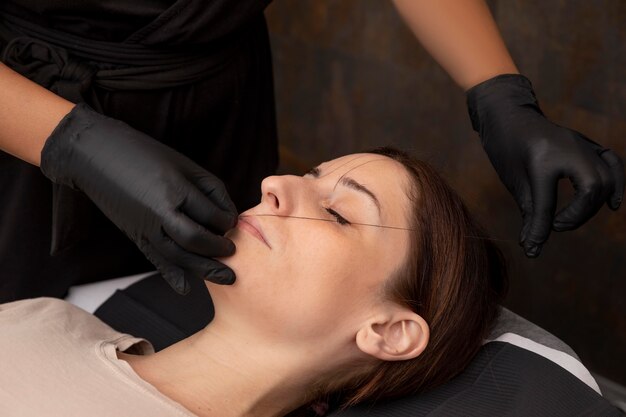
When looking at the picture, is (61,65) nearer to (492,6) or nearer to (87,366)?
(87,366)

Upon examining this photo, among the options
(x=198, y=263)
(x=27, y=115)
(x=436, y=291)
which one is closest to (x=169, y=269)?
(x=198, y=263)

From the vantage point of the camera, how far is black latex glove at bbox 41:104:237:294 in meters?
1.53

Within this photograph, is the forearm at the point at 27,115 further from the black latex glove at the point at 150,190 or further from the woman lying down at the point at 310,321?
the woman lying down at the point at 310,321

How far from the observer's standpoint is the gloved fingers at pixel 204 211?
154 centimetres

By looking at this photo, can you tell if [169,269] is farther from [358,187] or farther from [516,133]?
[516,133]

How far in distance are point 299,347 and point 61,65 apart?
73 cm

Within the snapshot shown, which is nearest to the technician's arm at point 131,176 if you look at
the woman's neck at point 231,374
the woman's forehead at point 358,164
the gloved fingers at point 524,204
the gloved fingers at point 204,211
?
the gloved fingers at point 204,211

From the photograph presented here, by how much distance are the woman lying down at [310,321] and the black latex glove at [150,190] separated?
62 millimetres

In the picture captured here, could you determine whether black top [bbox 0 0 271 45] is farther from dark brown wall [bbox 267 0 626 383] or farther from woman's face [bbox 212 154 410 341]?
dark brown wall [bbox 267 0 626 383]

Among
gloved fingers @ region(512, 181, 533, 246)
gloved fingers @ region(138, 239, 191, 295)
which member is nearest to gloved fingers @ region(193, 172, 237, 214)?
gloved fingers @ region(138, 239, 191, 295)

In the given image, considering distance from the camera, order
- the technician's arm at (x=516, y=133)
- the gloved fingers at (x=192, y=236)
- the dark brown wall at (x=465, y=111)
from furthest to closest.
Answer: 1. the dark brown wall at (x=465, y=111)
2. the technician's arm at (x=516, y=133)
3. the gloved fingers at (x=192, y=236)

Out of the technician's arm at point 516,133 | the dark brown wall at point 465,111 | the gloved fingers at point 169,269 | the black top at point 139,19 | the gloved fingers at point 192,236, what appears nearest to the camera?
the gloved fingers at point 192,236

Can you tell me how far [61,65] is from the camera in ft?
6.11

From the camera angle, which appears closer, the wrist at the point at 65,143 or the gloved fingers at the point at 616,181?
the wrist at the point at 65,143
